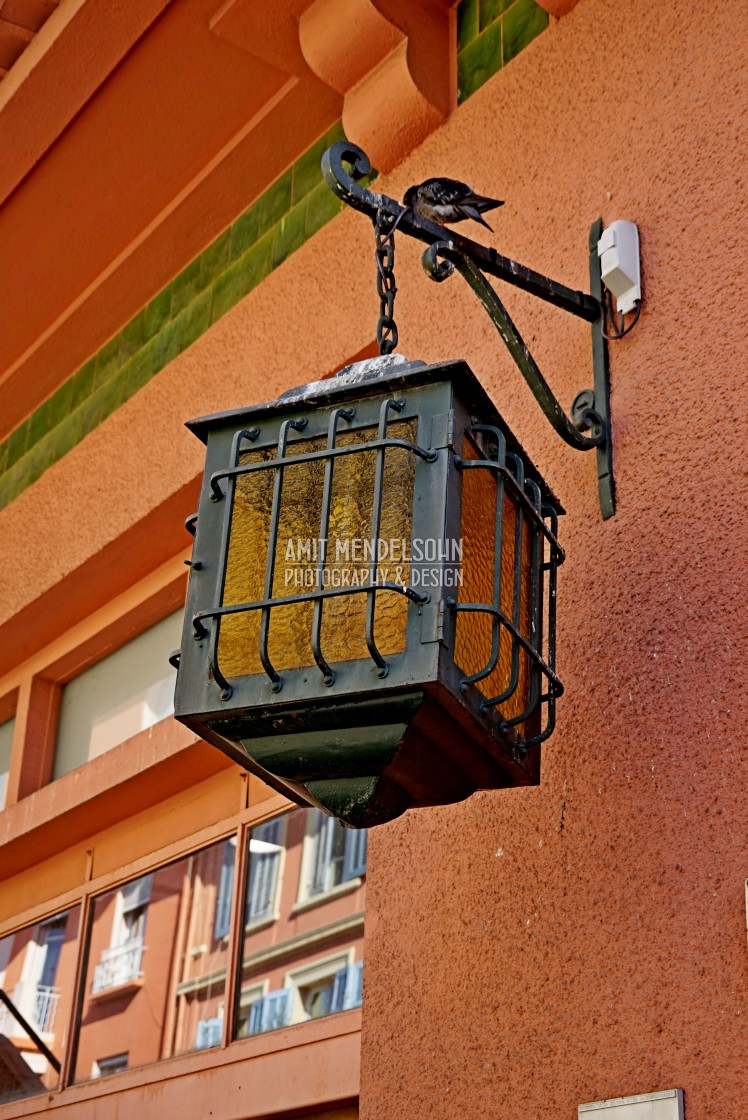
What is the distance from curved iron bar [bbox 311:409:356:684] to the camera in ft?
6.93

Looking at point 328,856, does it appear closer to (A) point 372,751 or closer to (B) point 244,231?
(A) point 372,751

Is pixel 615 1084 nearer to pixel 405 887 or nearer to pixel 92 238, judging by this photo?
pixel 405 887

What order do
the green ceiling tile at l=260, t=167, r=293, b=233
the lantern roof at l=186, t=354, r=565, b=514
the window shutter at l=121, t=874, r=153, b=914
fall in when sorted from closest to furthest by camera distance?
the lantern roof at l=186, t=354, r=565, b=514 → the window shutter at l=121, t=874, r=153, b=914 → the green ceiling tile at l=260, t=167, r=293, b=233

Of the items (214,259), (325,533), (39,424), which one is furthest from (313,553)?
(39,424)

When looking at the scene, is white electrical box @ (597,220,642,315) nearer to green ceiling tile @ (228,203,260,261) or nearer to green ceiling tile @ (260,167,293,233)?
green ceiling tile @ (260,167,293,233)

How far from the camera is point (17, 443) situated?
212 inches

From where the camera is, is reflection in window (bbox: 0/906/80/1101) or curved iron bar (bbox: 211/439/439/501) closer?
curved iron bar (bbox: 211/439/439/501)

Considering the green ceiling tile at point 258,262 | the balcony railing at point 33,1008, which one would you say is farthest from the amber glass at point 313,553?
the balcony railing at point 33,1008

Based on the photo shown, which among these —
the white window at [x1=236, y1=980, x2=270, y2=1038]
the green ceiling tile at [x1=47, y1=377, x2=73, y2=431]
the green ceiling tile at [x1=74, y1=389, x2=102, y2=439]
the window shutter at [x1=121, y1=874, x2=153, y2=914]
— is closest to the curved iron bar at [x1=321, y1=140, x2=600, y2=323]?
the white window at [x1=236, y1=980, x2=270, y2=1038]

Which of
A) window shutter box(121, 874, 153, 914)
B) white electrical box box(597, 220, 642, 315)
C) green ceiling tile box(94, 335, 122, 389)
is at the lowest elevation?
window shutter box(121, 874, 153, 914)

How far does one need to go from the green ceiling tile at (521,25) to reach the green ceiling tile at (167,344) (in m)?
1.44

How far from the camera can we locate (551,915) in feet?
8.48

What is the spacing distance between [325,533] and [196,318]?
2492 mm

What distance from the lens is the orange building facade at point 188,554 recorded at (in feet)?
8.23
